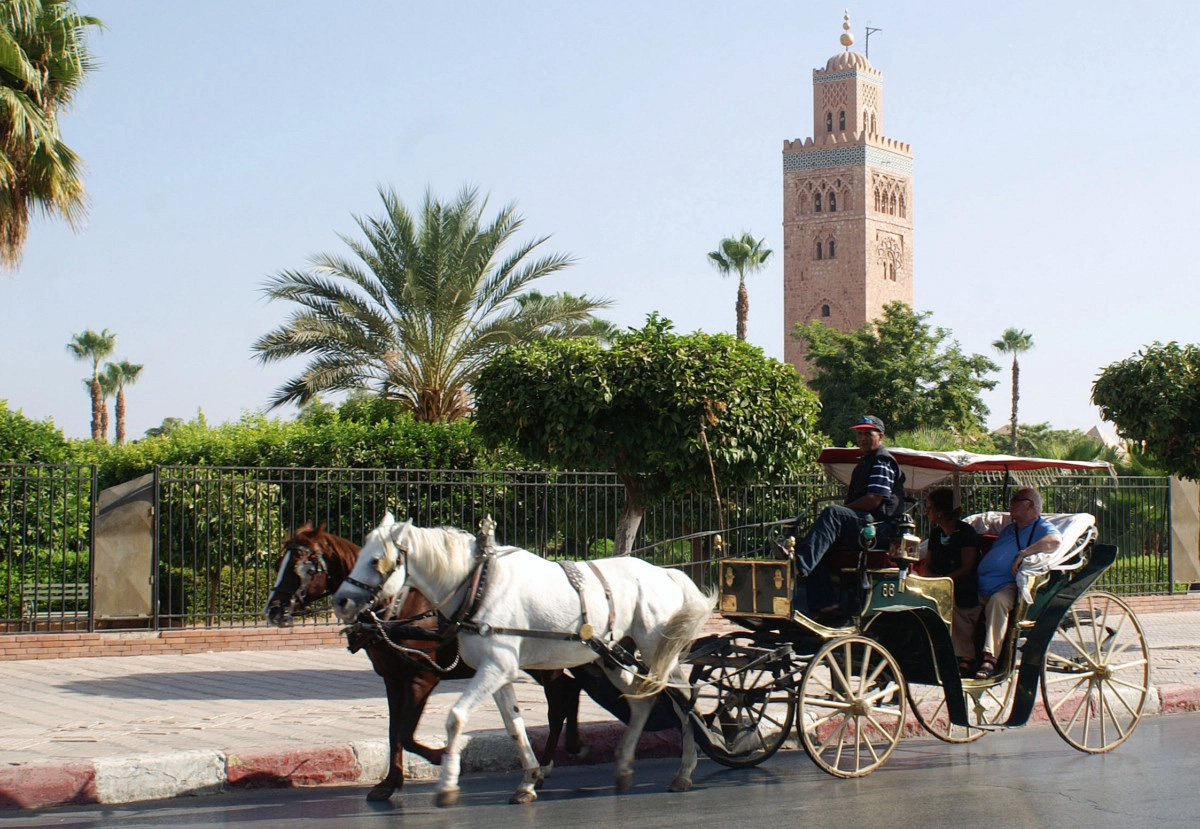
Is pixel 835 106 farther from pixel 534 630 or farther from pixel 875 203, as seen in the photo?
pixel 534 630

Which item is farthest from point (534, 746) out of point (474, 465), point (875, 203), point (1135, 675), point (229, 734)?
point (875, 203)

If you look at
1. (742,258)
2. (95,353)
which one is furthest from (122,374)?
(742,258)

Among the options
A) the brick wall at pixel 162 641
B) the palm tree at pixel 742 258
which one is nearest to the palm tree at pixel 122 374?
the palm tree at pixel 742 258

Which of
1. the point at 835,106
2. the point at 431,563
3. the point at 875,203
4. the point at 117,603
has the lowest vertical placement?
the point at 117,603

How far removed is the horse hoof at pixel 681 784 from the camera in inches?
280

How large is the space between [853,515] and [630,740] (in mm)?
1833

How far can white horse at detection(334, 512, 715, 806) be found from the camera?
6.57 m

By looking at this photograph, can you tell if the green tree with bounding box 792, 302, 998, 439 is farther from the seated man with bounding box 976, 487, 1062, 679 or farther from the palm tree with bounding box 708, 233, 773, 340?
the seated man with bounding box 976, 487, 1062, 679

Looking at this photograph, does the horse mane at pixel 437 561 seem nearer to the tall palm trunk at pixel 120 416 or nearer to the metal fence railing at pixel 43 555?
the metal fence railing at pixel 43 555

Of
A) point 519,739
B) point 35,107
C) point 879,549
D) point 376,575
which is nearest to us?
point 376,575

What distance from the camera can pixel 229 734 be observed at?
26.9ft

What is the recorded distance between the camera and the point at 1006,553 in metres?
8.40

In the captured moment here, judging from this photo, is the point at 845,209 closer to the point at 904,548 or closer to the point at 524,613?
the point at 904,548

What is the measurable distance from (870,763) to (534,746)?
2115 millimetres
